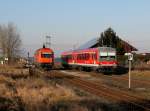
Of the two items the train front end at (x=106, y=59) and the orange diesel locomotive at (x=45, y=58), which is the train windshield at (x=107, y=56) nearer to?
the train front end at (x=106, y=59)

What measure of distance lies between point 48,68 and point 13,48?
119 ft

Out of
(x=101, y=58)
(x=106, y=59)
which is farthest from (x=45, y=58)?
(x=106, y=59)

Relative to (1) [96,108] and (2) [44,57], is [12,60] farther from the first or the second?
(1) [96,108]

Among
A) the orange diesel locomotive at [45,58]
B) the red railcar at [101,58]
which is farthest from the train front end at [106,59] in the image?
the orange diesel locomotive at [45,58]

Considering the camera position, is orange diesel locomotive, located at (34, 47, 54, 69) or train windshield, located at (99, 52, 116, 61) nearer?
train windshield, located at (99, 52, 116, 61)

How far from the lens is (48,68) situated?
64375 mm

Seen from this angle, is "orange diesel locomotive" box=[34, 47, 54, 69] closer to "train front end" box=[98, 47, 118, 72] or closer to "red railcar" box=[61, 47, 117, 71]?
"red railcar" box=[61, 47, 117, 71]

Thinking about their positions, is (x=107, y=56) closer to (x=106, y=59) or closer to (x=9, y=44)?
(x=106, y=59)

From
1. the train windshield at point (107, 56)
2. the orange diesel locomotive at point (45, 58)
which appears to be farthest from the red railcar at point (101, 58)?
the orange diesel locomotive at point (45, 58)

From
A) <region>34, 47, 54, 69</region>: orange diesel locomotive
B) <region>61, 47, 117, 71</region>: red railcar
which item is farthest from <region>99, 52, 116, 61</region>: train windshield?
<region>34, 47, 54, 69</region>: orange diesel locomotive

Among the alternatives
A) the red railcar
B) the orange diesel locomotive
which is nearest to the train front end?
the red railcar

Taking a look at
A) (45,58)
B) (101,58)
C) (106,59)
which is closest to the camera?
(101,58)

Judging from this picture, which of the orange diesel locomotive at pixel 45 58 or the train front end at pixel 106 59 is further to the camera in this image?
the orange diesel locomotive at pixel 45 58

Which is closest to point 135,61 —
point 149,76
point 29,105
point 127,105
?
point 149,76
